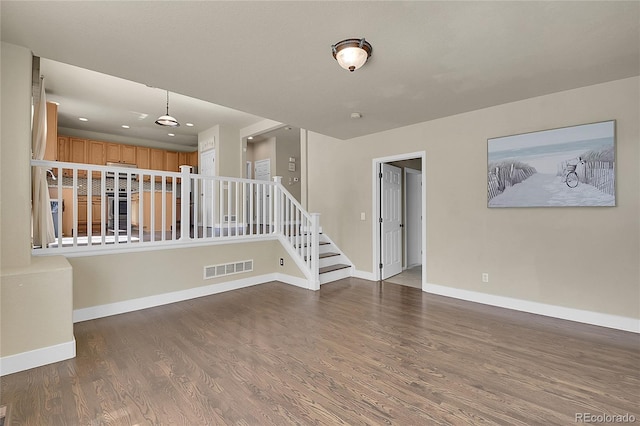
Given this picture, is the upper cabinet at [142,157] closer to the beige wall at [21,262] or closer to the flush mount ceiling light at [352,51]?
the beige wall at [21,262]

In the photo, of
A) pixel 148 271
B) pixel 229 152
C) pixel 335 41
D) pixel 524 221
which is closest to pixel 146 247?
pixel 148 271

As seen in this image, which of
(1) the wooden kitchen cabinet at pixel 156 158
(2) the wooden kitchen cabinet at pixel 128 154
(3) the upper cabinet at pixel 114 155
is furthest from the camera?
(1) the wooden kitchen cabinet at pixel 156 158

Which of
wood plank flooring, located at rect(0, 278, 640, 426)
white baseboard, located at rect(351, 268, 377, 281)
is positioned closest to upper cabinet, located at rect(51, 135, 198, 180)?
wood plank flooring, located at rect(0, 278, 640, 426)

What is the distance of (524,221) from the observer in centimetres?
358

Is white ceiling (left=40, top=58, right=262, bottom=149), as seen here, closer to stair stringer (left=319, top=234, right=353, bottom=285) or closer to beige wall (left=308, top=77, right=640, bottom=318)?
stair stringer (left=319, top=234, right=353, bottom=285)

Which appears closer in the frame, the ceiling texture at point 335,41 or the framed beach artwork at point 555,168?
the ceiling texture at point 335,41

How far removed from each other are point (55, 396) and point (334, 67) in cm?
325

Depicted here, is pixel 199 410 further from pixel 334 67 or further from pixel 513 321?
pixel 513 321

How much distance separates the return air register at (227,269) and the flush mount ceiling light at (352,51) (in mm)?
3275

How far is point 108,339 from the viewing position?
2758mm

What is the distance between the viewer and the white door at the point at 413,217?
6.35 meters

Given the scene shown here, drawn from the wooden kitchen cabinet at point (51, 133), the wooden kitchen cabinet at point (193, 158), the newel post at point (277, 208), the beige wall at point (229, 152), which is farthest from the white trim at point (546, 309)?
the wooden kitchen cabinet at point (193, 158)

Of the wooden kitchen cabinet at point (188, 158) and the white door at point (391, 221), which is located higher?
the wooden kitchen cabinet at point (188, 158)

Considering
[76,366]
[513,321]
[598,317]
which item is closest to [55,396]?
[76,366]
